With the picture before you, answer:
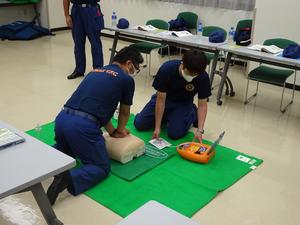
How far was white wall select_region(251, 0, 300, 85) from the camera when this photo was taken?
175 inches

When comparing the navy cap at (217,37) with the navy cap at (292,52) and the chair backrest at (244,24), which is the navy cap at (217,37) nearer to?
the navy cap at (292,52)

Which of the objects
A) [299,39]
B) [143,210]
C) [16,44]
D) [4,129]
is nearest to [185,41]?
[299,39]

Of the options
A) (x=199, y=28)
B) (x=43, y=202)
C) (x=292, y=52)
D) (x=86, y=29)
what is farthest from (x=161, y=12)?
(x=43, y=202)

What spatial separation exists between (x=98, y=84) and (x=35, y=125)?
4.11 ft

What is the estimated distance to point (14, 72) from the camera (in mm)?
5047

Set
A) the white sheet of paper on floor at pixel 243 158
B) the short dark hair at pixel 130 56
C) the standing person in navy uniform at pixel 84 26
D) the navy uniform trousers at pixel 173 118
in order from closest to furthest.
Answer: the short dark hair at pixel 130 56, the white sheet of paper on floor at pixel 243 158, the navy uniform trousers at pixel 173 118, the standing person in navy uniform at pixel 84 26

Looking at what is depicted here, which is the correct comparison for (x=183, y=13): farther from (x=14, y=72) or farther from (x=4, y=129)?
(x=4, y=129)

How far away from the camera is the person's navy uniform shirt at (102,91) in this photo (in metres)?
2.42

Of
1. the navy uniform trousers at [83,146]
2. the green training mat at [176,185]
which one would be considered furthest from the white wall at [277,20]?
the navy uniform trousers at [83,146]

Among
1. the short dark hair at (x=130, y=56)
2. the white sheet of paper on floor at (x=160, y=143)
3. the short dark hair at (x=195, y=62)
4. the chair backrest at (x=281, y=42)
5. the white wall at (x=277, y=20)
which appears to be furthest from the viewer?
the white wall at (x=277, y=20)

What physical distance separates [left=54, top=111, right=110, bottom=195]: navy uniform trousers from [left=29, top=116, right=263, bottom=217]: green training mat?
0.31 ft

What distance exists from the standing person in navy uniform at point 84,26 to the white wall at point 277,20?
2.05 metres

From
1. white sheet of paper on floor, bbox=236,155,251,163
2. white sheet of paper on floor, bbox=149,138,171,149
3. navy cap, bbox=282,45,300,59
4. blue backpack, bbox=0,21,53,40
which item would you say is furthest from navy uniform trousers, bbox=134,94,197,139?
blue backpack, bbox=0,21,53,40

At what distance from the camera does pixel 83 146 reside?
2.43m
